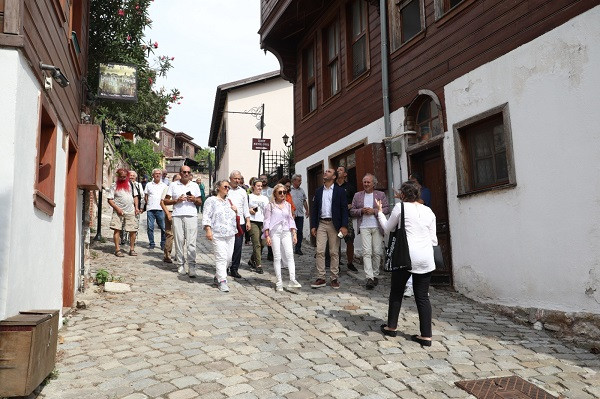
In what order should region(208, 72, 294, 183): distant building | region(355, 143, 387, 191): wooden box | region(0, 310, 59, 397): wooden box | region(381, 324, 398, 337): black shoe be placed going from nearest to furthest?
region(0, 310, 59, 397): wooden box → region(381, 324, 398, 337): black shoe → region(355, 143, 387, 191): wooden box → region(208, 72, 294, 183): distant building

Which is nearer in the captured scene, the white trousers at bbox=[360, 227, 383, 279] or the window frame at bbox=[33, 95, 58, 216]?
the window frame at bbox=[33, 95, 58, 216]

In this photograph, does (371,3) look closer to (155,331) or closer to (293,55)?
(293,55)

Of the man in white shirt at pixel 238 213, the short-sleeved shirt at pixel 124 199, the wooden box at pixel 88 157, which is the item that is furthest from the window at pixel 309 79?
the wooden box at pixel 88 157

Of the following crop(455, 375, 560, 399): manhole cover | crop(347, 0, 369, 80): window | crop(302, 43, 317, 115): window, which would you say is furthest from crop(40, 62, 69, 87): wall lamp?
crop(302, 43, 317, 115): window

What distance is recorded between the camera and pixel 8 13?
3.77m

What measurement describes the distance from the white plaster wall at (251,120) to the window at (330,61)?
577 inches

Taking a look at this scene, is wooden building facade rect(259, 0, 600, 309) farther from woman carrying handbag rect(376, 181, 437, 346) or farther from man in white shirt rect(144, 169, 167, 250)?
man in white shirt rect(144, 169, 167, 250)

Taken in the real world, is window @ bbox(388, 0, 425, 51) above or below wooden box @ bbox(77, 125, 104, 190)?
above

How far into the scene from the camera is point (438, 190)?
26.7 ft

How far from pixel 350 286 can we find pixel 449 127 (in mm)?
2920

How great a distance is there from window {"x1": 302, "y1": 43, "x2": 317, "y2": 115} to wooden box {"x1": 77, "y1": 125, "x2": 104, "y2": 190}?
6999mm

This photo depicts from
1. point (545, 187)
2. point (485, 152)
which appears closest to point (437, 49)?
point (485, 152)

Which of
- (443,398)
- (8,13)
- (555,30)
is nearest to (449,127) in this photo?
(555,30)

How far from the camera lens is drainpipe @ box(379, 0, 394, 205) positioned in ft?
29.7
